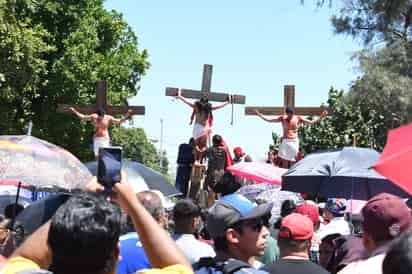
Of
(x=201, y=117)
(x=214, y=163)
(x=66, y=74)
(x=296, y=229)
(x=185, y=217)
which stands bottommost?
(x=214, y=163)

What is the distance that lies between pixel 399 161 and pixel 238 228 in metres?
0.97

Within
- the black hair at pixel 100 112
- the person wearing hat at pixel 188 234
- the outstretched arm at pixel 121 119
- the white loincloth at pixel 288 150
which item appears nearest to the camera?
the person wearing hat at pixel 188 234

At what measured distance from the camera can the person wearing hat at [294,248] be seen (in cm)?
441

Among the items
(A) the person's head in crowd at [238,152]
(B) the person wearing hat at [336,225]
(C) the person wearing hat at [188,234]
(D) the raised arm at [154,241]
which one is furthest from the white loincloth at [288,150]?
(D) the raised arm at [154,241]

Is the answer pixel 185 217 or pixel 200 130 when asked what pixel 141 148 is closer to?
pixel 200 130

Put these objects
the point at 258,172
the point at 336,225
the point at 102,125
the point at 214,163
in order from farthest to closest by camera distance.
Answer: the point at 102,125 < the point at 214,163 < the point at 258,172 < the point at 336,225

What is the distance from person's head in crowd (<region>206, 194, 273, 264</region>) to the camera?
3971 mm

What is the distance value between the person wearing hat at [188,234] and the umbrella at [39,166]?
108cm

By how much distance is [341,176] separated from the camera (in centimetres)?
835

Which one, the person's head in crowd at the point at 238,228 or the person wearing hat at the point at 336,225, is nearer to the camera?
the person's head in crowd at the point at 238,228

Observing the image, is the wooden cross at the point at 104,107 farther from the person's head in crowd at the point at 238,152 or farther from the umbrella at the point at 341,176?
the umbrella at the point at 341,176

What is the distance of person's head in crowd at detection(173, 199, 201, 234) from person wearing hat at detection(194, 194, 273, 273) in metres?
1.39

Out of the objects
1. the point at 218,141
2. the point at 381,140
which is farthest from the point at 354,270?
the point at 381,140

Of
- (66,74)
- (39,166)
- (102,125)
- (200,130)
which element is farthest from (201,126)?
(66,74)
